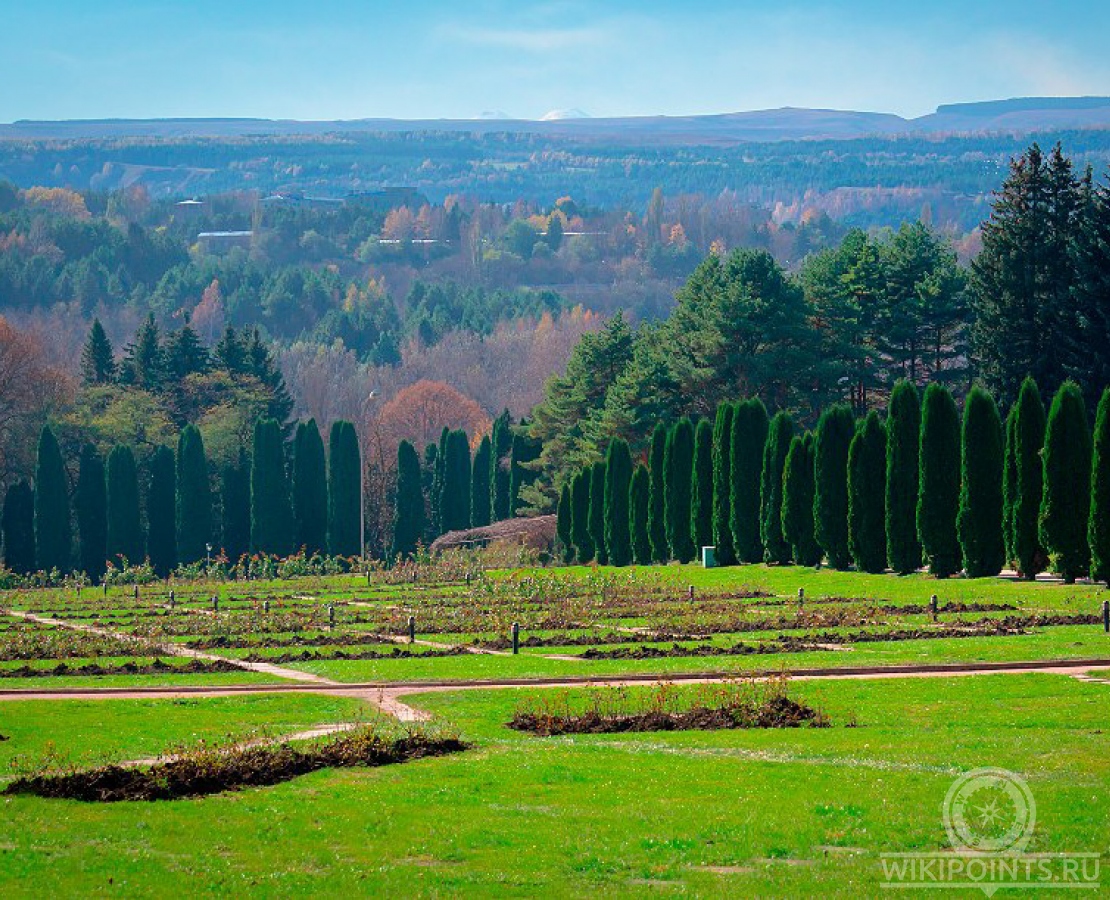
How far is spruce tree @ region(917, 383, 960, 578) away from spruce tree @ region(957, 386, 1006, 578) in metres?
1.04

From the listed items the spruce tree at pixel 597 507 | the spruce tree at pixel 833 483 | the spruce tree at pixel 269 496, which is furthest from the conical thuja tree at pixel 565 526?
the spruce tree at pixel 833 483

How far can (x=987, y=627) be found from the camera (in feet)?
105

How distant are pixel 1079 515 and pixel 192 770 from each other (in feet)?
95.6

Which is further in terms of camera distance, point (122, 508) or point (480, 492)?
point (480, 492)

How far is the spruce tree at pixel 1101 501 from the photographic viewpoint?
39.5 meters

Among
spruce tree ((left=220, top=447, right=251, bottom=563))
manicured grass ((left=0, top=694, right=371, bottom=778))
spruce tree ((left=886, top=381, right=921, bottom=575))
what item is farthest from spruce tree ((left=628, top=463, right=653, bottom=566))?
manicured grass ((left=0, top=694, right=371, bottom=778))

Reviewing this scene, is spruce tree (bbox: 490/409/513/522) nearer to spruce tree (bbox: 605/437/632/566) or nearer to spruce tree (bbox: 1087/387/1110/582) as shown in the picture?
spruce tree (bbox: 605/437/632/566)

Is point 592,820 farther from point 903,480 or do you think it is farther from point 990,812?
point 903,480

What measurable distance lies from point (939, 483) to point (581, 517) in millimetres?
27151

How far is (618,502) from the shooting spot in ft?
225

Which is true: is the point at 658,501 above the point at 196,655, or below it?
below

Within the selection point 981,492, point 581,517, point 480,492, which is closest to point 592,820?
point 981,492

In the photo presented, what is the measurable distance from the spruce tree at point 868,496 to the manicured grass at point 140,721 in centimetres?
2779

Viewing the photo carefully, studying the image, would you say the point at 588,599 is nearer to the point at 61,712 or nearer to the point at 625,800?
the point at 61,712
